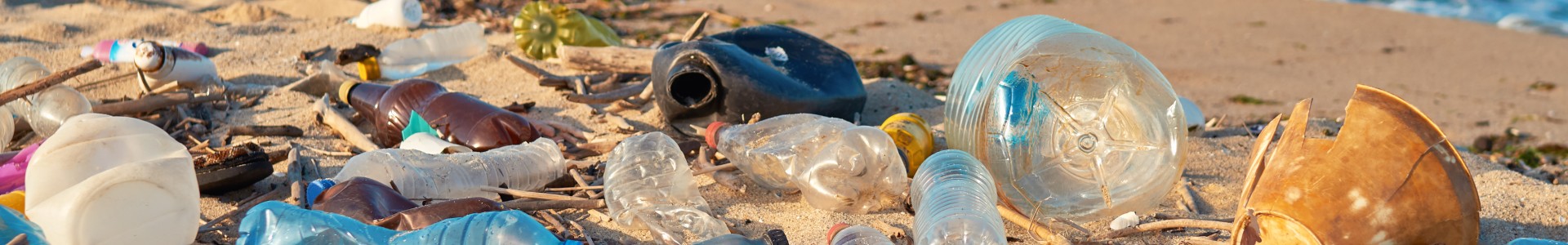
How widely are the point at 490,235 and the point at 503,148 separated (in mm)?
1120

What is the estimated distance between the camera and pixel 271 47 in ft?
17.9

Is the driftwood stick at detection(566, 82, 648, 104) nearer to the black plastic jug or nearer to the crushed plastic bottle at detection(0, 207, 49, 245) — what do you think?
the black plastic jug

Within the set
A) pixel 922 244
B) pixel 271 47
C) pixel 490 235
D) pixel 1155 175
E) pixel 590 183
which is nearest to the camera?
pixel 490 235

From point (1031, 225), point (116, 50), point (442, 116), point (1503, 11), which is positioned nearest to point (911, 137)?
point (1031, 225)

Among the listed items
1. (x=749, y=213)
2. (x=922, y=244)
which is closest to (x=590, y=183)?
(x=749, y=213)

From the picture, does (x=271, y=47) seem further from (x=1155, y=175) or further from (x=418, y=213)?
(x=1155, y=175)

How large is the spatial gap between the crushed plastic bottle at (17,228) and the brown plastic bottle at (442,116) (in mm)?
1524

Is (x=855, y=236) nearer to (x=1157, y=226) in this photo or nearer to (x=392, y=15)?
(x=1157, y=226)

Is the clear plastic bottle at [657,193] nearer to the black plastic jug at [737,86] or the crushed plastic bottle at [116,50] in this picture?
the black plastic jug at [737,86]

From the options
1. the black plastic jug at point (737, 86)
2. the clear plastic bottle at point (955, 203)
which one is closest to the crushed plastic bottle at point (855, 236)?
the clear plastic bottle at point (955, 203)

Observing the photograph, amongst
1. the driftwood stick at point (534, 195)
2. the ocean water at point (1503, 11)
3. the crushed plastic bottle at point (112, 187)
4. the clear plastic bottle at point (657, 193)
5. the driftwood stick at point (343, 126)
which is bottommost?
the ocean water at point (1503, 11)

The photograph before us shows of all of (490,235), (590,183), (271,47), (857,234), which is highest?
(490,235)

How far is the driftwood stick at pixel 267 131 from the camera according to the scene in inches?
145

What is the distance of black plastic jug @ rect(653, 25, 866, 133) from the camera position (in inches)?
143
